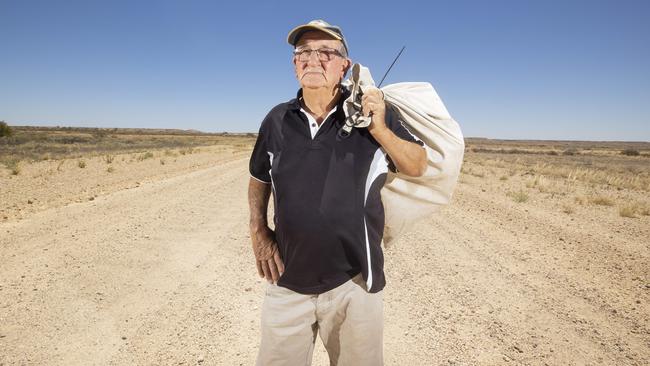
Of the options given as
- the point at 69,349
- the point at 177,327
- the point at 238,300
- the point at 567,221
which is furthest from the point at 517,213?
the point at 69,349

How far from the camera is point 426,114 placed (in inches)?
68.5

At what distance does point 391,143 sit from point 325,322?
898 mm

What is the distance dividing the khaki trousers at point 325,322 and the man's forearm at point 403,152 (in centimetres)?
56

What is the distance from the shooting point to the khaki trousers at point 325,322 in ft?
5.57

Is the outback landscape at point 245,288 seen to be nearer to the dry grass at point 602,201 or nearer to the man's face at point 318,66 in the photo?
the man's face at point 318,66

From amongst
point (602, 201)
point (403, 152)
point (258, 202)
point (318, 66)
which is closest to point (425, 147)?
Result: point (403, 152)

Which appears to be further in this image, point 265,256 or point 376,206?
point 265,256

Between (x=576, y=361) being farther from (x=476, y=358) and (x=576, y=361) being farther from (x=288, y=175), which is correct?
(x=288, y=175)

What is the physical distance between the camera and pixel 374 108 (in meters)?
1.52

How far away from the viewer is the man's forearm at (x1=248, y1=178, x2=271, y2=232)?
198 cm

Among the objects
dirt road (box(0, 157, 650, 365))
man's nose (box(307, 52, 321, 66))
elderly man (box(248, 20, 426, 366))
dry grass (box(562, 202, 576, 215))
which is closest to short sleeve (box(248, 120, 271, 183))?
elderly man (box(248, 20, 426, 366))

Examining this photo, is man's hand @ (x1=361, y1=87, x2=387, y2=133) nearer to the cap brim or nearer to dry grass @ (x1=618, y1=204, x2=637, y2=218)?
the cap brim

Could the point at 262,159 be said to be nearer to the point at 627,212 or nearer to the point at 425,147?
the point at 425,147

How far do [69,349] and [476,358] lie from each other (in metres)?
3.29
